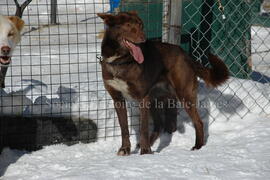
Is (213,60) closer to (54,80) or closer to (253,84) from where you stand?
(253,84)

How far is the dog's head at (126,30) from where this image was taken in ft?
12.0

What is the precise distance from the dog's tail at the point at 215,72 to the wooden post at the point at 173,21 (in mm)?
356

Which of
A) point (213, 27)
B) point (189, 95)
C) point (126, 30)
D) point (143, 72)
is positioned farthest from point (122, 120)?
point (213, 27)

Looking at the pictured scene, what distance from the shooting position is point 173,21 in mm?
4281

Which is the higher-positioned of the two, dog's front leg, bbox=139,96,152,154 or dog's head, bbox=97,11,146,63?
dog's head, bbox=97,11,146,63

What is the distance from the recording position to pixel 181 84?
13.4 ft

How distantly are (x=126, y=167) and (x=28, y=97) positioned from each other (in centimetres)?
143

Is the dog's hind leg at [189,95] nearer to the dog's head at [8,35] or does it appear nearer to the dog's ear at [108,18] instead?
the dog's ear at [108,18]

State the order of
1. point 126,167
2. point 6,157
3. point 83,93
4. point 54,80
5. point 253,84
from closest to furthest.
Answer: point 126,167, point 6,157, point 83,93, point 253,84, point 54,80

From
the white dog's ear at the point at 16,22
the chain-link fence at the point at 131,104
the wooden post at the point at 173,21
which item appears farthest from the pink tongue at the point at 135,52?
the white dog's ear at the point at 16,22

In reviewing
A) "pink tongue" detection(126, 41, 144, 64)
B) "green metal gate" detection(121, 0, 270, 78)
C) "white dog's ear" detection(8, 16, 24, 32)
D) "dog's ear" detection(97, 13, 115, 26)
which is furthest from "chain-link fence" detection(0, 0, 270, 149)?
"pink tongue" detection(126, 41, 144, 64)

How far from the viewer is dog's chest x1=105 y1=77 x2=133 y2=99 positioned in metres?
3.79

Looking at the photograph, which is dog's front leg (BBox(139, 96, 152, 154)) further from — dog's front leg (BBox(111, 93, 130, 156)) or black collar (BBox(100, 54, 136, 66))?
black collar (BBox(100, 54, 136, 66))

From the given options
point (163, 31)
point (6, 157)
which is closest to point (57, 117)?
point (6, 157)
